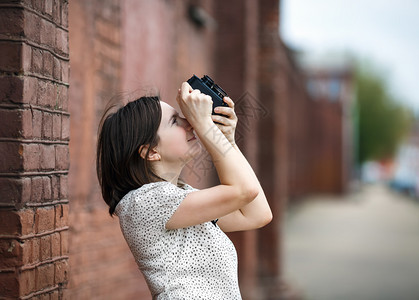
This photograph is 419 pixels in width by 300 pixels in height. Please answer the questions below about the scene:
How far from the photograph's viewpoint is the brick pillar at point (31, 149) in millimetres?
1885

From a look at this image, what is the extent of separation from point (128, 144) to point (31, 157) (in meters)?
0.33

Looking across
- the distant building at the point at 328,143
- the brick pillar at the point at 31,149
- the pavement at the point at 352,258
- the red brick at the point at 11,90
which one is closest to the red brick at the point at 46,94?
the brick pillar at the point at 31,149

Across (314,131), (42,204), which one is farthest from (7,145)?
(314,131)

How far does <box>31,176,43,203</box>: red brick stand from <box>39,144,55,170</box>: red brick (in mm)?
52

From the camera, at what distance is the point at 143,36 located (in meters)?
5.35

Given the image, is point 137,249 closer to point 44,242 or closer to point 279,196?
point 44,242

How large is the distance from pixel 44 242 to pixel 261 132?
730 centimetres

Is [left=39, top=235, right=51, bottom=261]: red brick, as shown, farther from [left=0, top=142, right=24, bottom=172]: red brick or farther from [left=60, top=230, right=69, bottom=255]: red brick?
[left=0, top=142, right=24, bottom=172]: red brick

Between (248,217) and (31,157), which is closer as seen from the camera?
(31,157)

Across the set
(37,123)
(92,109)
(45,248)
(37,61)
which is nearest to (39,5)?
(37,61)

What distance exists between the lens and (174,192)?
2.01 m

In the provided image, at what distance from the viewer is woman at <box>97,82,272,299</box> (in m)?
1.98

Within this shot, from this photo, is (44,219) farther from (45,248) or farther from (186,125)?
(186,125)

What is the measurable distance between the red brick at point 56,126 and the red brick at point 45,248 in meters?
0.35
